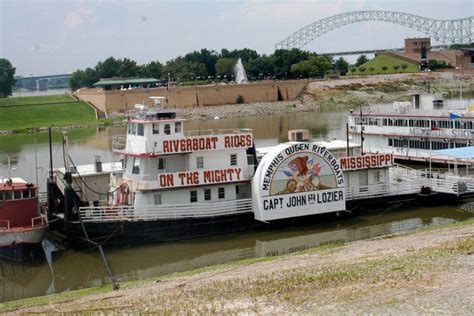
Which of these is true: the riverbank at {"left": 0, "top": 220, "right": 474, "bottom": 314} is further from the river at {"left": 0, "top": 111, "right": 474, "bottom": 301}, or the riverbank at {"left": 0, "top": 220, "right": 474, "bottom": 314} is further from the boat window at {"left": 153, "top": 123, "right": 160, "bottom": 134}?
the boat window at {"left": 153, "top": 123, "right": 160, "bottom": 134}

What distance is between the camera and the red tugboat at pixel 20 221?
2966cm

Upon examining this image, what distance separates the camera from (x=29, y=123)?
10369 centimetres

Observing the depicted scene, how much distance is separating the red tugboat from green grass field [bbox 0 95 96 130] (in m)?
71.4

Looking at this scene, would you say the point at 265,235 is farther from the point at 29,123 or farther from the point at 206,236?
the point at 29,123

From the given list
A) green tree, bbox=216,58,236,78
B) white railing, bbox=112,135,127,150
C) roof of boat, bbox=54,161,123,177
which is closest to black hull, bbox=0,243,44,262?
roof of boat, bbox=54,161,123,177

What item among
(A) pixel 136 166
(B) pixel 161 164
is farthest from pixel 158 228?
(A) pixel 136 166

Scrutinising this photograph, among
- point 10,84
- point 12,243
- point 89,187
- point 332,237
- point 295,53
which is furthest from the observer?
point 295,53

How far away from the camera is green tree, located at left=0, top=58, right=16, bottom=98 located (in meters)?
136

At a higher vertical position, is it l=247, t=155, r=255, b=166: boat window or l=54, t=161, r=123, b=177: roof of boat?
l=247, t=155, r=255, b=166: boat window

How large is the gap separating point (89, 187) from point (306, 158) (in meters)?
11.0

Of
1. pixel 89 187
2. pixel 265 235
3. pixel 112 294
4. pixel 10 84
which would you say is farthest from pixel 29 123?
pixel 112 294

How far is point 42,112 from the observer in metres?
110

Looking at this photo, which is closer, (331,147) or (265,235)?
(265,235)

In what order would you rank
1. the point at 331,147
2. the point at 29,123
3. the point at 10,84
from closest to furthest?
the point at 331,147, the point at 29,123, the point at 10,84
